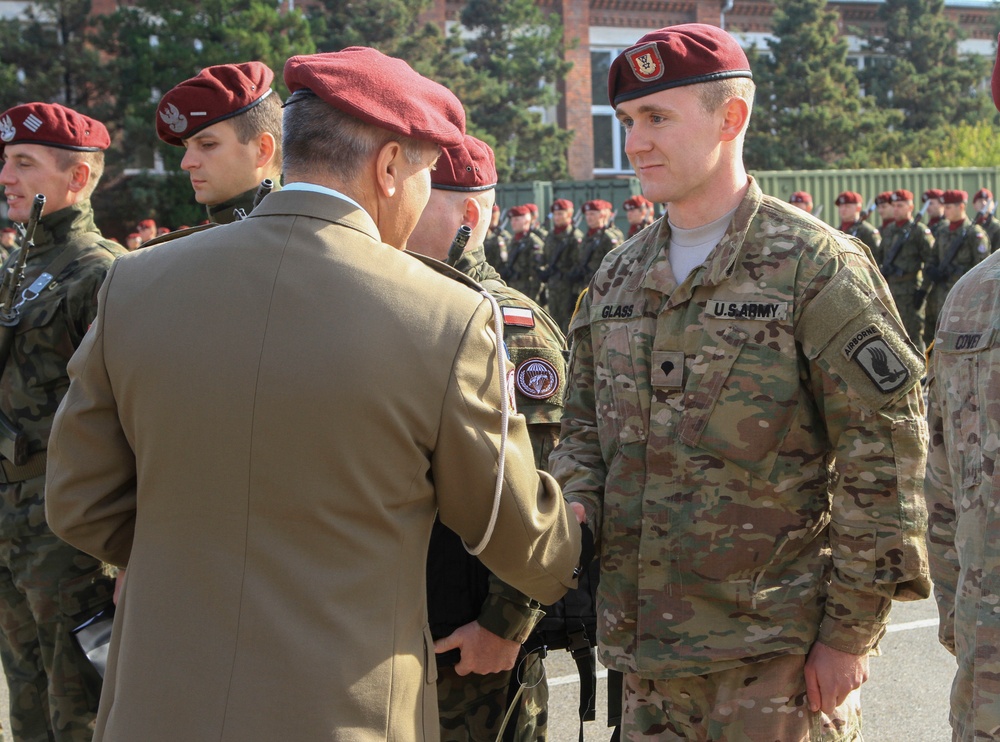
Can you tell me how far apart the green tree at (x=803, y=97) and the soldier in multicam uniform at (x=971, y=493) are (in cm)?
2939

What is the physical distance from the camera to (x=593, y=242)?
18.4 meters

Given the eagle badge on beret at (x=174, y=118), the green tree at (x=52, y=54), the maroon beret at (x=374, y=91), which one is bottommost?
the green tree at (x=52, y=54)

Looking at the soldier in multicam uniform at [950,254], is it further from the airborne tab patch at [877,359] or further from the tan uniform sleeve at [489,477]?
the tan uniform sleeve at [489,477]

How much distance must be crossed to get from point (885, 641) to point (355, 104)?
14.8 feet

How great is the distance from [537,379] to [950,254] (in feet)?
46.9

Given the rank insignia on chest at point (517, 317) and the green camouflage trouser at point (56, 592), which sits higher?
the rank insignia on chest at point (517, 317)

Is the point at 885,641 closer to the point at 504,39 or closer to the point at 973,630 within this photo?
the point at 973,630

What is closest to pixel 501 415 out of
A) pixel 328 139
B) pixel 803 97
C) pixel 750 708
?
pixel 328 139

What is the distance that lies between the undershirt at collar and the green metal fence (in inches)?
803

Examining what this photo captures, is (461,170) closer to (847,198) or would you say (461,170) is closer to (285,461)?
(285,461)

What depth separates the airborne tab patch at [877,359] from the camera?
2379 mm

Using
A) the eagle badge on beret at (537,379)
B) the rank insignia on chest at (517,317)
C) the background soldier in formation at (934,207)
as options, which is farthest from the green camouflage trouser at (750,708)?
the background soldier in formation at (934,207)

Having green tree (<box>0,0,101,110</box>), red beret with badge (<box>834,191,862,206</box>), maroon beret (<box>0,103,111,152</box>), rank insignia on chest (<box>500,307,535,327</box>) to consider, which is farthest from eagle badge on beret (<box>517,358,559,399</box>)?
green tree (<box>0,0,101,110</box>)

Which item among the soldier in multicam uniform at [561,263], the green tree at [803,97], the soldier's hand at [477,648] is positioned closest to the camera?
the soldier's hand at [477,648]
